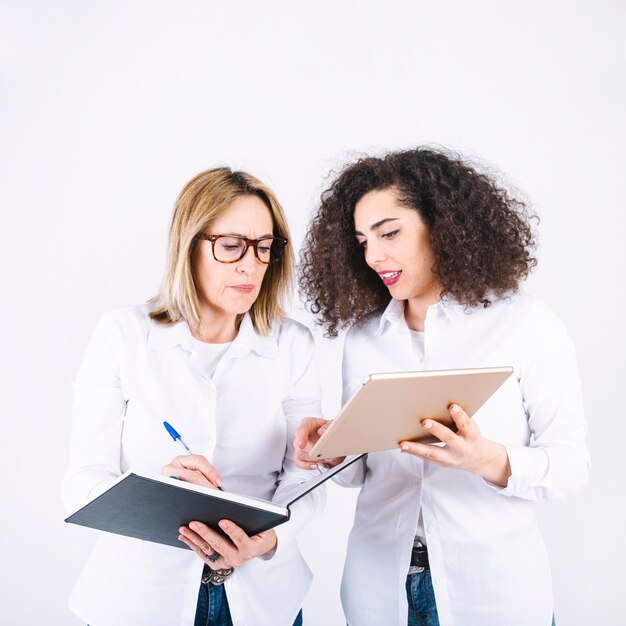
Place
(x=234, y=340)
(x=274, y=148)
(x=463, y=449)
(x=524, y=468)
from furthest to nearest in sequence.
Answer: (x=274, y=148), (x=234, y=340), (x=524, y=468), (x=463, y=449)

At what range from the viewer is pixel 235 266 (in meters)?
2.47

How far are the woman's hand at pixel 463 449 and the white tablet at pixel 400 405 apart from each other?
3cm

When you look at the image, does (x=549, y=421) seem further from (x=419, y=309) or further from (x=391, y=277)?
(x=391, y=277)

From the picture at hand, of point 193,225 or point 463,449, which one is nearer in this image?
point 463,449

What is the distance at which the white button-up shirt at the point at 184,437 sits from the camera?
7.38 ft

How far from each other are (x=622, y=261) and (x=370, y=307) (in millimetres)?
1793

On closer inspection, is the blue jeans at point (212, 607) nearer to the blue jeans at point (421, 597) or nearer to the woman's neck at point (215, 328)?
the blue jeans at point (421, 597)

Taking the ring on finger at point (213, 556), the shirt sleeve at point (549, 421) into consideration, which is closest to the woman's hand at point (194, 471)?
the ring on finger at point (213, 556)

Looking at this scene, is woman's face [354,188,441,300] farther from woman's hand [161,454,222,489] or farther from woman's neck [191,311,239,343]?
woman's hand [161,454,222,489]

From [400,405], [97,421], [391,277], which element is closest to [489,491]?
[400,405]

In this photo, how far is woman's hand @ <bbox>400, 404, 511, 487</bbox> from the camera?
6.28 feet

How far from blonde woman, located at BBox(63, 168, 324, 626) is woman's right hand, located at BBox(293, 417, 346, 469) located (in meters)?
0.11

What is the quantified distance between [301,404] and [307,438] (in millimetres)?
290

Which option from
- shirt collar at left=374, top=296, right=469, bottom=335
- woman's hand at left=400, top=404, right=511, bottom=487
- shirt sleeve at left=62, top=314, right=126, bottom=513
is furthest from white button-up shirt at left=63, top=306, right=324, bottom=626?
woman's hand at left=400, top=404, right=511, bottom=487
